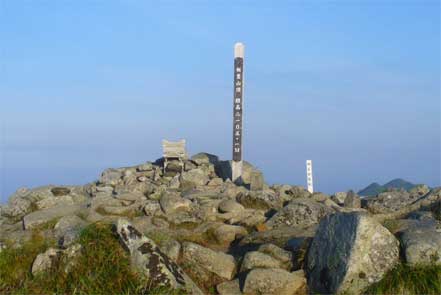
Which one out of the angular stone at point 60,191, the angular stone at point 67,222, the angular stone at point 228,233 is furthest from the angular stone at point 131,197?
the angular stone at point 228,233

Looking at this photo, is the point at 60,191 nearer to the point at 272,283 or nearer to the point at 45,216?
the point at 45,216

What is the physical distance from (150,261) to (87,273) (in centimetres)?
86

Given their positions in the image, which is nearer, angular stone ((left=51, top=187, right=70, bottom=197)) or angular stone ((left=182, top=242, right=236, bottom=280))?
angular stone ((left=182, top=242, right=236, bottom=280))

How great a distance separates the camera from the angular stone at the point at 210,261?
9.06 metres

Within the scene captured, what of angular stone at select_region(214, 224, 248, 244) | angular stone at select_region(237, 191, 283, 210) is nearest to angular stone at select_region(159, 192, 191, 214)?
angular stone at select_region(237, 191, 283, 210)

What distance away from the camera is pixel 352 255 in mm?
8047

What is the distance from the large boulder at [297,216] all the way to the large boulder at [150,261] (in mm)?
4221

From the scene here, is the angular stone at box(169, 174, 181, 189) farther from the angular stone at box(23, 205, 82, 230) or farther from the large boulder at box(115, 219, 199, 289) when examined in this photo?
the large boulder at box(115, 219, 199, 289)

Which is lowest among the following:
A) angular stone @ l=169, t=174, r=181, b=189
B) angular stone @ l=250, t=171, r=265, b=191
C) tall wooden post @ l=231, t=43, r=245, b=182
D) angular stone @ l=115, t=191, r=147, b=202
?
angular stone @ l=250, t=171, r=265, b=191

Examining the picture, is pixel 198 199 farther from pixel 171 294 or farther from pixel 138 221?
pixel 171 294

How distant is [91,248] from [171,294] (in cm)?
145

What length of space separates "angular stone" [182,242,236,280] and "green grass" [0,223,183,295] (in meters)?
1.29

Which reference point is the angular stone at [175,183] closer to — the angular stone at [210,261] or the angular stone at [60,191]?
the angular stone at [60,191]

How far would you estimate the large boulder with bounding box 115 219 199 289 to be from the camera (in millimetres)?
7887
